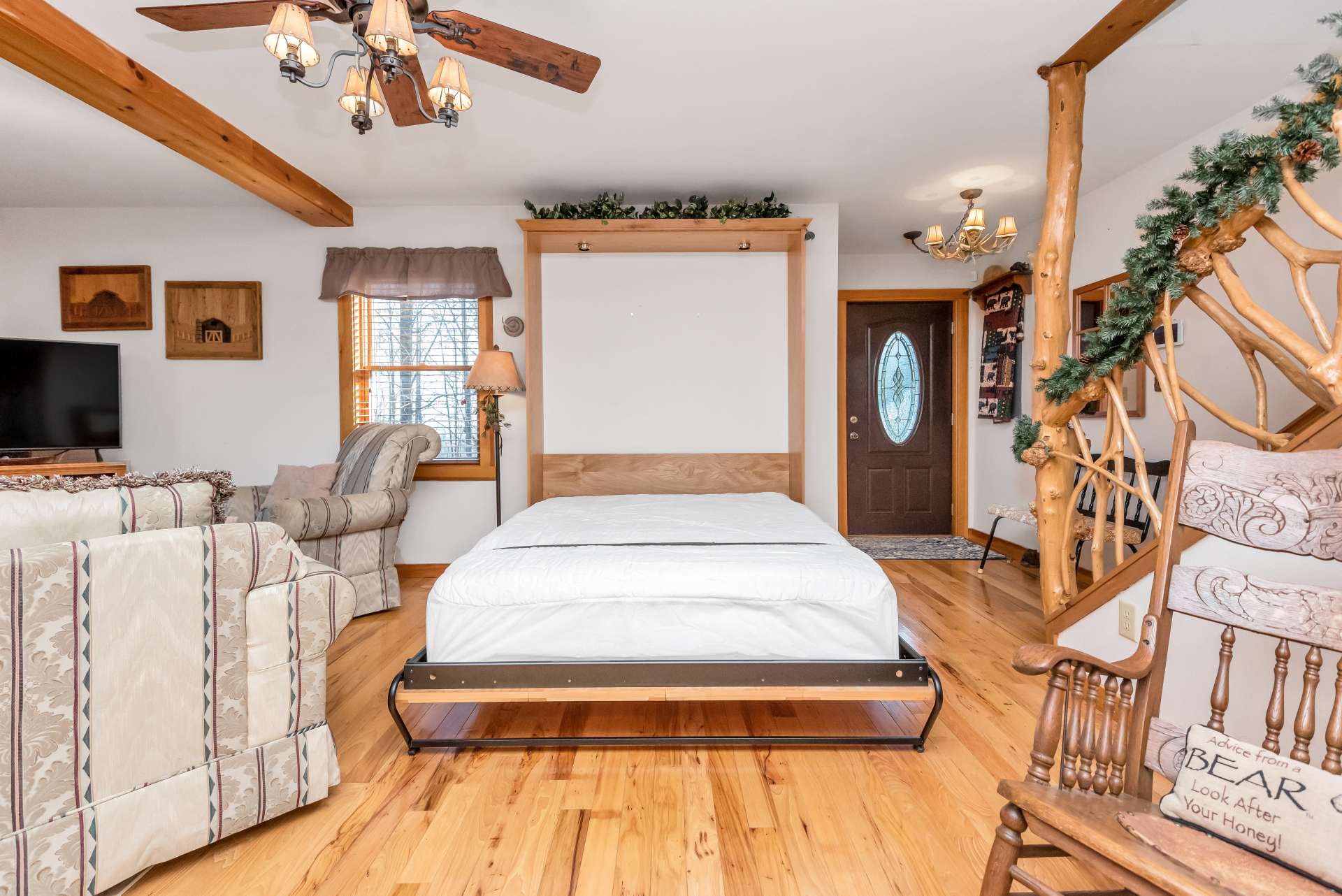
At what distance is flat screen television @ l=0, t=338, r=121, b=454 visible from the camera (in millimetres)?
3627

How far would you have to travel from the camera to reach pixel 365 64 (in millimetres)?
2604

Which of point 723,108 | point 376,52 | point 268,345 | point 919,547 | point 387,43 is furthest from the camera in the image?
point 919,547

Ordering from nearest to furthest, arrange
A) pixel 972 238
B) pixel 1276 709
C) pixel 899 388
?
pixel 1276 709 < pixel 972 238 < pixel 899 388

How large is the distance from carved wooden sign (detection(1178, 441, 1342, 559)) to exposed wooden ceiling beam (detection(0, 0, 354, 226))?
3.57 metres

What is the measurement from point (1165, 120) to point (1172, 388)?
1927 mm

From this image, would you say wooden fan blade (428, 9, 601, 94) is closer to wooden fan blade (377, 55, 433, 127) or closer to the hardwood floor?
wooden fan blade (377, 55, 433, 127)

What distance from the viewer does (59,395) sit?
377 centimetres

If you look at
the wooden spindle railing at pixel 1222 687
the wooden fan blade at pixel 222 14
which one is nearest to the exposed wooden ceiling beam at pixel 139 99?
the wooden fan blade at pixel 222 14

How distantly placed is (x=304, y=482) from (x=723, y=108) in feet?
10.3

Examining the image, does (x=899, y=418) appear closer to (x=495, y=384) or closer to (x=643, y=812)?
(x=495, y=384)

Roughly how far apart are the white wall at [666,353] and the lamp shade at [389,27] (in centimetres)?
253

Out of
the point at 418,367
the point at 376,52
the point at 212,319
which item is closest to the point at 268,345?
the point at 212,319

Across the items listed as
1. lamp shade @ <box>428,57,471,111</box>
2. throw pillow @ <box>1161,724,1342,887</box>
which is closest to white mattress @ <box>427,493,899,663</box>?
throw pillow @ <box>1161,724,1342,887</box>

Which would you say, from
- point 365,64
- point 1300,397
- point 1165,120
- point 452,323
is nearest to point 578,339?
point 452,323
